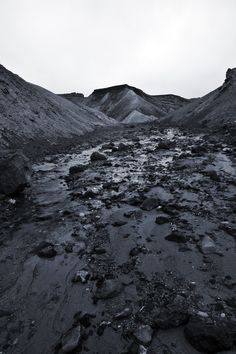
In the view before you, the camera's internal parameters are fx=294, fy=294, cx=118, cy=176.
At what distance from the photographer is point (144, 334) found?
Answer: 3.04 metres

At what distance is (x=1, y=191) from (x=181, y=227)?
14.1ft

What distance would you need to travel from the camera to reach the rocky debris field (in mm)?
3062

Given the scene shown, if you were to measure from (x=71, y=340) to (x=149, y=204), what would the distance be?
369 centimetres

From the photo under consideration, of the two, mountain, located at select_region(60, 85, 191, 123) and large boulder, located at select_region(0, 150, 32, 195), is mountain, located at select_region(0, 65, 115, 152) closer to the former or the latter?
large boulder, located at select_region(0, 150, 32, 195)

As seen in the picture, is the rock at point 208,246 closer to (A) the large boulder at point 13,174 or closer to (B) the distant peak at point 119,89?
(A) the large boulder at point 13,174

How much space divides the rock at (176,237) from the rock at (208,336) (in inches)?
73.7

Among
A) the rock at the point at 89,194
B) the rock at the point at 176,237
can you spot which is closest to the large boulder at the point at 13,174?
the rock at the point at 89,194

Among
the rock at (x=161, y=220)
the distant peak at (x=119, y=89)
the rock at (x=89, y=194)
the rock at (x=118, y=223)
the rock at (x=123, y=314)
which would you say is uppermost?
the distant peak at (x=119, y=89)

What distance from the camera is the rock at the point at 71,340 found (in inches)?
116

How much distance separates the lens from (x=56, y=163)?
12055 mm

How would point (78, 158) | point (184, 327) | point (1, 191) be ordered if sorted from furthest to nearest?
1. point (78, 158)
2. point (1, 191)
3. point (184, 327)

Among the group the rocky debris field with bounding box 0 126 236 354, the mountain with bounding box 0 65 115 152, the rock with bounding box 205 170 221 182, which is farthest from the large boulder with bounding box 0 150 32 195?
the mountain with bounding box 0 65 115 152

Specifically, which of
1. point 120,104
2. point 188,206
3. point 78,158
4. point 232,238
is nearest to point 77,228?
point 188,206

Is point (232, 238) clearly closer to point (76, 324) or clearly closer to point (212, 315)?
point (212, 315)
